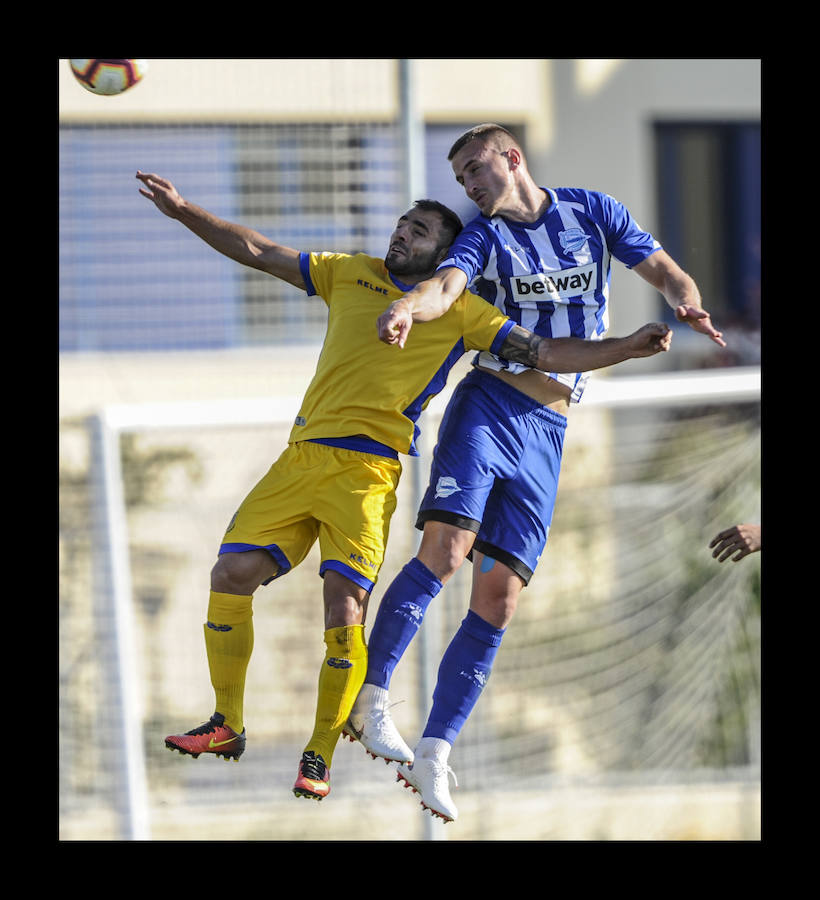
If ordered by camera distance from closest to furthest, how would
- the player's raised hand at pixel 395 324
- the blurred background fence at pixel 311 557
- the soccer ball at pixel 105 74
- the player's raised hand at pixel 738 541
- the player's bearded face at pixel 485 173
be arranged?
the player's raised hand at pixel 395 324
the player's bearded face at pixel 485 173
the soccer ball at pixel 105 74
the player's raised hand at pixel 738 541
the blurred background fence at pixel 311 557

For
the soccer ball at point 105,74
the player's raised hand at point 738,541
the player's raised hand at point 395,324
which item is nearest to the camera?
the player's raised hand at point 395,324

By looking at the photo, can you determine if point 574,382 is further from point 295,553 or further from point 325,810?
point 325,810

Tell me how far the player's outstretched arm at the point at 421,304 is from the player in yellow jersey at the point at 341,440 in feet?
0.66

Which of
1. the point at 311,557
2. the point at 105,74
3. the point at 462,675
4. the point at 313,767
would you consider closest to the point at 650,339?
the point at 462,675

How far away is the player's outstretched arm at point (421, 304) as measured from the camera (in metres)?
4.24

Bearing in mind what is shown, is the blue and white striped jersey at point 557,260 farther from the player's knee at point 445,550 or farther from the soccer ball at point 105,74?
the soccer ball at point 105,74

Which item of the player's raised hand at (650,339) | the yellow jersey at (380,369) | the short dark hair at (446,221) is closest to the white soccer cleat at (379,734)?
the yellow jersey at (380,369)

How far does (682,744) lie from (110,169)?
4.56 m

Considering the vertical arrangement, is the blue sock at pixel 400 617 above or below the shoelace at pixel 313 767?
above

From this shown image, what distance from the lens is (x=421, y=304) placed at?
4.42 m

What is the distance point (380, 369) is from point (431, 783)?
4.38 ft

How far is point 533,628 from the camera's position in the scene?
830 centimetres

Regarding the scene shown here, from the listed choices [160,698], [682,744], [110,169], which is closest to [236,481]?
[160,698]

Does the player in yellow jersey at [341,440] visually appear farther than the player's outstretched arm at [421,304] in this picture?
Yes
